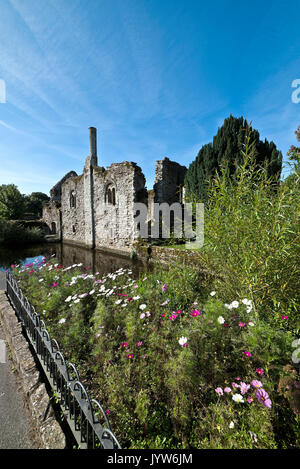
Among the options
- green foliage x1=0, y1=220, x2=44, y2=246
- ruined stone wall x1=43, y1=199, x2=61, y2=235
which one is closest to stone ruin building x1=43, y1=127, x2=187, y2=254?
ruined stone wall x1=43, y1=199, x2=61, y2=235

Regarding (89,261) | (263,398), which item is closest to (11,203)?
(89,261)

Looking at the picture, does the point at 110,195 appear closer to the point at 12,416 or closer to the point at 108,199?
the point at 108,199

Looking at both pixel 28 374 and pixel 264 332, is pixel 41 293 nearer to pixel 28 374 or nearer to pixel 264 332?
pixel 28 374

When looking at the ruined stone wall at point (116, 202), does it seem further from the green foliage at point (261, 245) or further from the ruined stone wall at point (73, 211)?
the green foliage at point (261, 245)

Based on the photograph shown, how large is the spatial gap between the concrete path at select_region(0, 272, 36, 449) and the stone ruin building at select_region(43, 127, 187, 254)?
9673 millimetres

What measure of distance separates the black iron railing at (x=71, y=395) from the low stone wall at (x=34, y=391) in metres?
0.10

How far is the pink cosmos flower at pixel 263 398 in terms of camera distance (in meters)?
1.28

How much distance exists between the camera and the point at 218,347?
194 cm

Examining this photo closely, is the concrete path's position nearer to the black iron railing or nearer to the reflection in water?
the black iron railing

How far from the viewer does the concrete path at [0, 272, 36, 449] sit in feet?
5.31

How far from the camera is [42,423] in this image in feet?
5.13

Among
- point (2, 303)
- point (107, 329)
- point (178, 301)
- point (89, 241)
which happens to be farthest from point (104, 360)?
point (89, 241)
